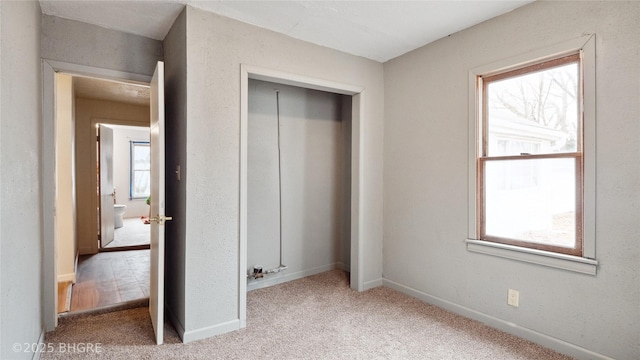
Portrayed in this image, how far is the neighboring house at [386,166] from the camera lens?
1899mm

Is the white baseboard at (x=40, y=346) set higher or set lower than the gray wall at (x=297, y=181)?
lower

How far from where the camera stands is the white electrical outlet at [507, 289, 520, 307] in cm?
244

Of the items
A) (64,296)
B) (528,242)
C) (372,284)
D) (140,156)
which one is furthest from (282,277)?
(140,156)

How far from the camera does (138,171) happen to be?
9.09m

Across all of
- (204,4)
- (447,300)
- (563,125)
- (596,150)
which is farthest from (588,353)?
(204,4)

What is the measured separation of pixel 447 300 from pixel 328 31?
2586mm

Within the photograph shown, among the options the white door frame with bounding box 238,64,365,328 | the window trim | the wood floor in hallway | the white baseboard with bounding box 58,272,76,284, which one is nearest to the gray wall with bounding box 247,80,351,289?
the white door frame with bounding box 238,64,365,328

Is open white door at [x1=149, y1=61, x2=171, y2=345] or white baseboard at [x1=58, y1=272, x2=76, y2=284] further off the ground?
open white door at [x1=149, y1=61, x2=171, y2=345]

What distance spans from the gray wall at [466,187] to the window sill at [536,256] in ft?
0.16

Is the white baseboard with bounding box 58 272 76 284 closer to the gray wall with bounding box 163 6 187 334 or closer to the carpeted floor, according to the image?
the carpeted floor

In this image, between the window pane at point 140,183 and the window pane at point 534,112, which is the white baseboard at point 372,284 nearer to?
the window pane at point 534,112

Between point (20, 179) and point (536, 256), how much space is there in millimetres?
3196

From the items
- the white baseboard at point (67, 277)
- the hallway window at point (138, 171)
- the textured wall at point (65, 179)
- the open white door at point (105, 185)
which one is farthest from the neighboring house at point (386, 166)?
the hallway window at point (138, 171)

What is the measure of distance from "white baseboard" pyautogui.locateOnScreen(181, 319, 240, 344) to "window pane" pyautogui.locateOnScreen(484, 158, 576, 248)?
217 centimetres
